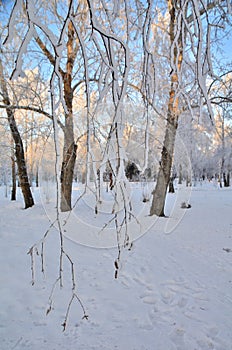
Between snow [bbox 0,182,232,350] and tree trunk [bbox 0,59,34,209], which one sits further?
tree trunk [bbox 0,59,34,209]

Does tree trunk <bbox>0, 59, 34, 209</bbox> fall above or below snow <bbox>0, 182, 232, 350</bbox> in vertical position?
above

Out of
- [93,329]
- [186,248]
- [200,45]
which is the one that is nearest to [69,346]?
[93,329]

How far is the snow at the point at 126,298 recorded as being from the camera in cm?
192

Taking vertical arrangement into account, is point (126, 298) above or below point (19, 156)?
below

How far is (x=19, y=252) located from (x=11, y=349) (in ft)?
6.60

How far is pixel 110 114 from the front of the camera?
3.82ft

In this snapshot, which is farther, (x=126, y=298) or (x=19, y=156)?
(x=19, y=156)

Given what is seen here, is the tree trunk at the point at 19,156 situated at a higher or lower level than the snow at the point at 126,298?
higher

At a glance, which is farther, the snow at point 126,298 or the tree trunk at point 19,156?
the tree trunk at point 19,156

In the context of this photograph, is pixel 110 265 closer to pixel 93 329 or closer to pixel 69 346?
pixel 93 329

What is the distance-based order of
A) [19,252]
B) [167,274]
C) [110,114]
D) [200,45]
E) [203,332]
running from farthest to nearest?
1. [19,252]
2. [167,274]
3. [203,332]
4. [110,114]
5. [200,45]

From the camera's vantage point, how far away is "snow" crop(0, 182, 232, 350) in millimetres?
1923

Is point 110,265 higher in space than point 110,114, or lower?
lower

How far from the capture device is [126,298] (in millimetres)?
2566
